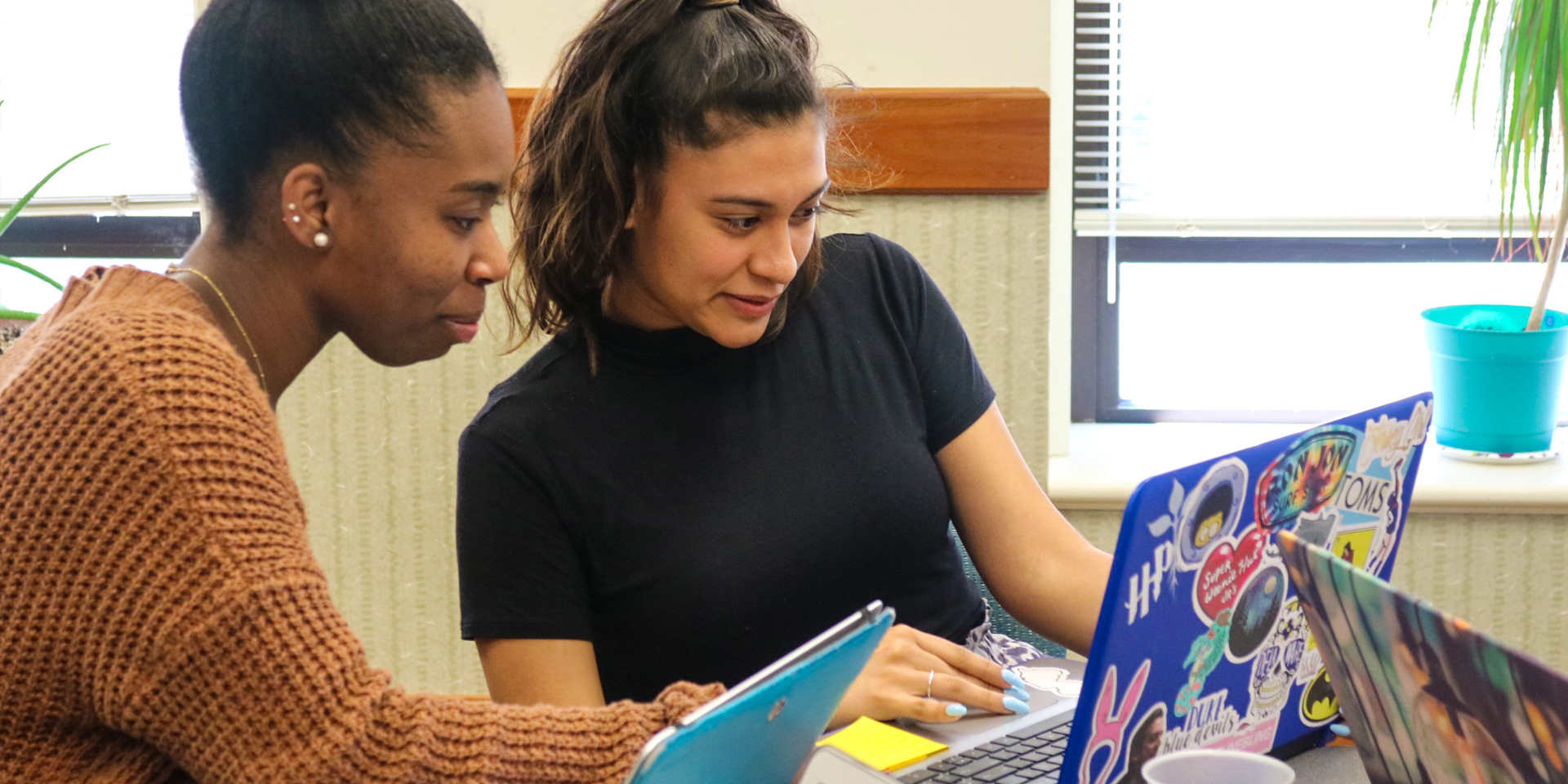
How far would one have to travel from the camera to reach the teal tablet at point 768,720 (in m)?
0.58

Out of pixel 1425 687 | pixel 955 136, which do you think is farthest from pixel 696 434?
pixel 955 136

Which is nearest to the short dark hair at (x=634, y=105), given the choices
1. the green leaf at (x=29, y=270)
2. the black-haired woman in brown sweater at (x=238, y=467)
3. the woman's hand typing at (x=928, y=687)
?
the black-haired woman in brown sweater at (x=238, y=467)

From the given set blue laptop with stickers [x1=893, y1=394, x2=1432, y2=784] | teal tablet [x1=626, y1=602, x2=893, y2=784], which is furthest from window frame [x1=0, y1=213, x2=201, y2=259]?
teal tablet [x1=626, y1=602, x2=893, y2=784]

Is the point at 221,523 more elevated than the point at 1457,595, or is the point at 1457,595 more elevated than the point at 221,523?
the point at 221,523

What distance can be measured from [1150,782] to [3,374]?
0.69 metres

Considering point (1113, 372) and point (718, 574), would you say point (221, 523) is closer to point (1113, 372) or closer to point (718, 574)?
point (718, 574)

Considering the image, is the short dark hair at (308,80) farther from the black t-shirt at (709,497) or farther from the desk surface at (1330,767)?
the desk surface at (1330,767)

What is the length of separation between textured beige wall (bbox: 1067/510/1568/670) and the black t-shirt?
2.93 feet

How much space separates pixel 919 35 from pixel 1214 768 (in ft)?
4.77

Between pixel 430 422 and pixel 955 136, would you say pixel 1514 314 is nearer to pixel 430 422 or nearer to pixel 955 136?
pixel 955 136

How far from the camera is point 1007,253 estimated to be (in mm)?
2010

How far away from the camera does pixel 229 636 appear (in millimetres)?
680

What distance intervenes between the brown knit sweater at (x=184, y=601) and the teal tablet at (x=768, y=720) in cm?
10

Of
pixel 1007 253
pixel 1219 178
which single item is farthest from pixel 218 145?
pixel 1219 178
